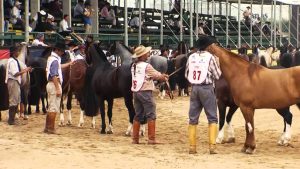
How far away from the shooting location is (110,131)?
50.8 ft

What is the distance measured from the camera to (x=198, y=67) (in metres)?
12.0

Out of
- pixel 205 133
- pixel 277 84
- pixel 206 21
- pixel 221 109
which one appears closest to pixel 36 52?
pixel 205 133

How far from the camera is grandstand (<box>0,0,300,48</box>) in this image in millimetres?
26648

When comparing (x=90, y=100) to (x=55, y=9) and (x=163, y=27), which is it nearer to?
(x=55, y=9)

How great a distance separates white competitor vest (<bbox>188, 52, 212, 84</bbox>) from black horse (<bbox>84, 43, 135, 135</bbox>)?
9.24 ft

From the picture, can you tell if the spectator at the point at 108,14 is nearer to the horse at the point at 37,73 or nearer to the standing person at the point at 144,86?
the horse at the point at 37,73

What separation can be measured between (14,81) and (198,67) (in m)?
6.03

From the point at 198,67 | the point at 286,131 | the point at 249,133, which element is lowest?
the point at 286,131

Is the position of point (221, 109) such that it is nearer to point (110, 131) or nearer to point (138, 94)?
point (138, 94)

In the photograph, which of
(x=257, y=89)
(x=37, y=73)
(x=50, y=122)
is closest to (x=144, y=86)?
(x=257, y=89)

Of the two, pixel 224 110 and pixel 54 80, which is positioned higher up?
pixel 54 80

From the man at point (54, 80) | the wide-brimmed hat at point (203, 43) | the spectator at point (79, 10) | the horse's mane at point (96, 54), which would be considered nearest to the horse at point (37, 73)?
the horse's mane at point (96, 54)

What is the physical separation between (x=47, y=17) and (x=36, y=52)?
25.3 ft

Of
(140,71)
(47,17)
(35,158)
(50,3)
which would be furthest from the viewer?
(50,3)
